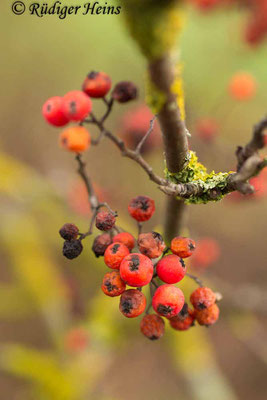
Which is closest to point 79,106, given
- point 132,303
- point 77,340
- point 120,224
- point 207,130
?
point 132,303

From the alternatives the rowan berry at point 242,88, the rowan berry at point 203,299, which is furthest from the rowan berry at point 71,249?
the rowan berry at point 242,88

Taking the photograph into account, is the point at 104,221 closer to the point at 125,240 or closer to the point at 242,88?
the point at 125,240

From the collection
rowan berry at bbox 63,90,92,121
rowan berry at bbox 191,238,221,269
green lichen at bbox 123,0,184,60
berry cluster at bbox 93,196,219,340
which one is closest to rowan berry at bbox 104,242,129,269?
berry cluster at bbox 93,196,219,340

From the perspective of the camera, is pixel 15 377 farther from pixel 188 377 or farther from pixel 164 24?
pixel 164 24

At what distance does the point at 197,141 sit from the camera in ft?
8.45

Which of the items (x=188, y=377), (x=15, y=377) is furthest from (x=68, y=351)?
(x=15, y=377)

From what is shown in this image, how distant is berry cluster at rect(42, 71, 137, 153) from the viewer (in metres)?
1.07

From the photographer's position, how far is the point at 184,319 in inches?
47.4

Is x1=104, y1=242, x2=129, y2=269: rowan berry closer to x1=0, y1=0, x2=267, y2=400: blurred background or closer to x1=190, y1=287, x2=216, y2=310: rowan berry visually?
x1=190, y1=287, x2=216, y2=310: rowan berry

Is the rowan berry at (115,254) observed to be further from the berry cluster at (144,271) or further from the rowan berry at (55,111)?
the rowan berry at (55,111)

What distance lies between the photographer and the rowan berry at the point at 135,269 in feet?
3.39

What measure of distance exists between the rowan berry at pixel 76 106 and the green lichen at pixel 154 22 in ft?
1.29

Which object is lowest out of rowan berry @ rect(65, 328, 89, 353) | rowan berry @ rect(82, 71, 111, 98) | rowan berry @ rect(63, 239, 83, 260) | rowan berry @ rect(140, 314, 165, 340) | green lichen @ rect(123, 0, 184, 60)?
rowan berry @ rect(65, 328, 89, 353)

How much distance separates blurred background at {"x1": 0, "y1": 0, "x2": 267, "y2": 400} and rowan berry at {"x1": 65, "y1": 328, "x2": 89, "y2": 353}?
1cm
